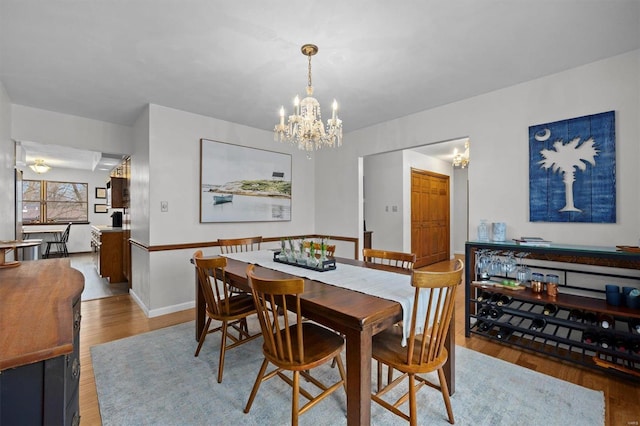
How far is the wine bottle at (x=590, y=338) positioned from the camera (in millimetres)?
2227

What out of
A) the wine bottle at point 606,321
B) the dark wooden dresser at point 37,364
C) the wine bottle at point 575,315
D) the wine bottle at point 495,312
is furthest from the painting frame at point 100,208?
the wine bottle at point 606,321

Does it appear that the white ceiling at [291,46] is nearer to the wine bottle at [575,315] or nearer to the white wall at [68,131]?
the white wall at [68,131]

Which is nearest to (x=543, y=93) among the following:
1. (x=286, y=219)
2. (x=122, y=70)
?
(x=286, y=219)

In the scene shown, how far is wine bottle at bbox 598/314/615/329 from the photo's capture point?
7.09 feet

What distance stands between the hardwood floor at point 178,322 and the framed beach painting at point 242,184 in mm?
1364

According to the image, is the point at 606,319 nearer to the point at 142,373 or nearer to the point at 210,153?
the point at 142,373

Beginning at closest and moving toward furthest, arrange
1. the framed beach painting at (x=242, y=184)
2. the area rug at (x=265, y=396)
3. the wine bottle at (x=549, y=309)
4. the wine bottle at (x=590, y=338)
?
the area rug at (x=265, y=396) < the wine bottle at (x=590, y=338) < the wine bottle at (x=549, y=309) < the framed beach painting at (x=242, y=184)

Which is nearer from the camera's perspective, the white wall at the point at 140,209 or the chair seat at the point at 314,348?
the chair seat at the point at 314,348

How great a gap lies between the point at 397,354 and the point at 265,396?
956 millimetres

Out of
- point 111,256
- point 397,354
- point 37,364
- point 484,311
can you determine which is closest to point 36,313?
point 37,364

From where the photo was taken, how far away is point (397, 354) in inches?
61.1

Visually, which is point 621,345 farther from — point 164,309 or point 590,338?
point 164,309

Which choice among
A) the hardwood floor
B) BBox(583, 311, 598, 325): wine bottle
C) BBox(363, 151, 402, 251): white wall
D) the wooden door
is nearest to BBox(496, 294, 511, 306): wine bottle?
the hardwood floor

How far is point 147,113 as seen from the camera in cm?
338
